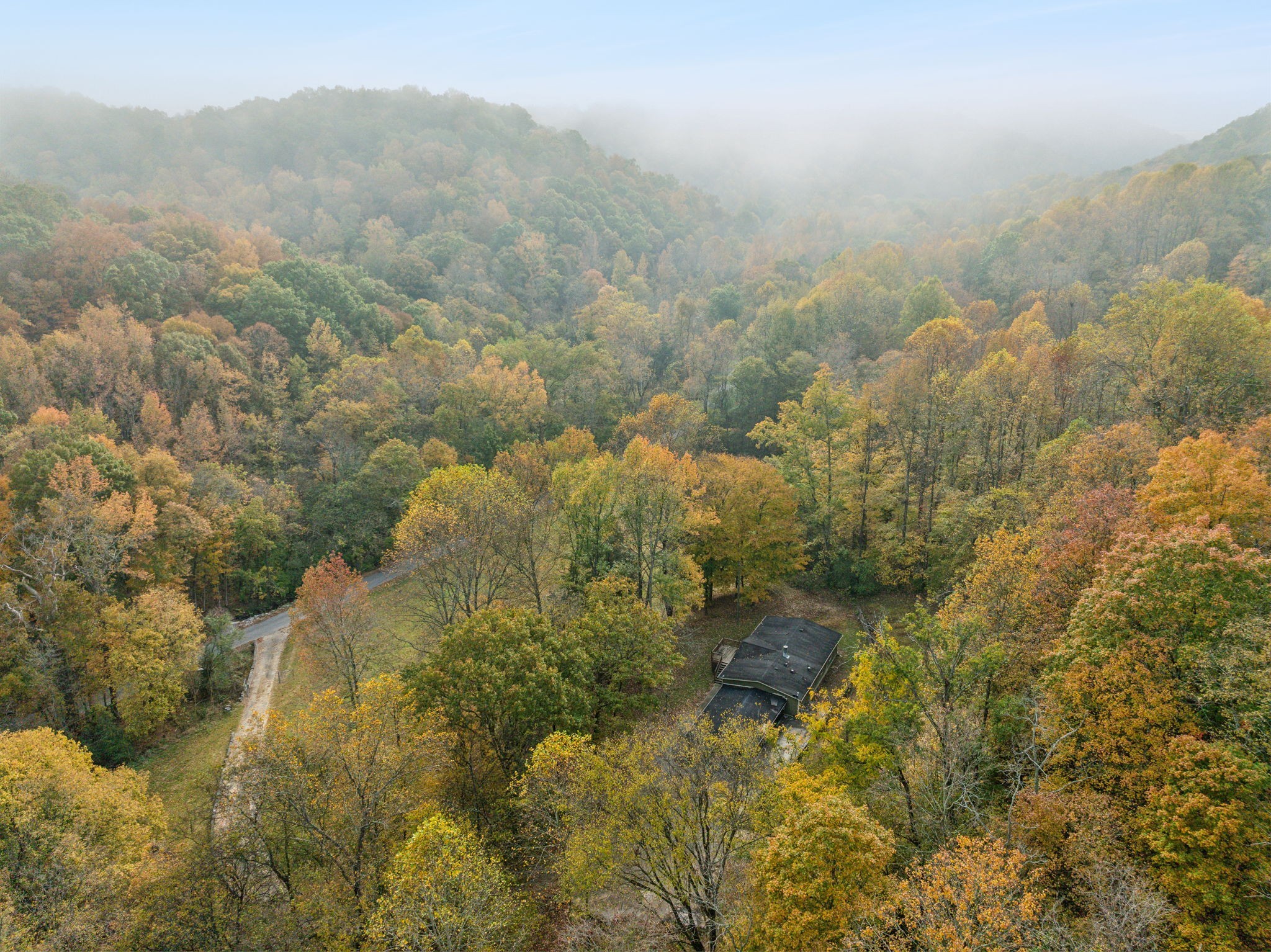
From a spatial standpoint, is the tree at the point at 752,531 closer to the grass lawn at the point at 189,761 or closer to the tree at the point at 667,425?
the tree at the point at 667,425

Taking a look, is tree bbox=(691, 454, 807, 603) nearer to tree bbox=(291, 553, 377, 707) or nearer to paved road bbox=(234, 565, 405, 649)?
tree bbox=(291, 553, 377, 707)

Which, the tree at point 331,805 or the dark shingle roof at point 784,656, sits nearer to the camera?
the tree at point 331,805

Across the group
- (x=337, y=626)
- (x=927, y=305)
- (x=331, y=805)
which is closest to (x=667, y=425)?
(x=927, y=305)

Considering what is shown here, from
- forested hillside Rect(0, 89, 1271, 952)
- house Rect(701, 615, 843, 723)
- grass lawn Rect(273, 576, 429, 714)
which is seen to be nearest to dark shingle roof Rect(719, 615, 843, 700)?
house Rect(701, 615, 843, 723)

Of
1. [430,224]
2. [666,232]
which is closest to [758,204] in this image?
[666,232]

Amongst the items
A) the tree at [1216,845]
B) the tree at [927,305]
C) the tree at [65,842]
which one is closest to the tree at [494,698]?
the tree at [65,842]

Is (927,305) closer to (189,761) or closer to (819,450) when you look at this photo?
(819,450)
